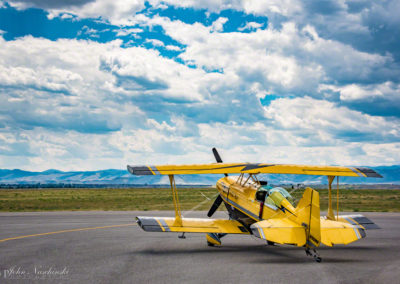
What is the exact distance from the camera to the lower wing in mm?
12109

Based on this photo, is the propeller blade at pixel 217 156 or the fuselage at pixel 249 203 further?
the propeller blade at pixel 217 156

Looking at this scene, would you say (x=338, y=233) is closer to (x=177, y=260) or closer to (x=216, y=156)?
(x=177, y=260)

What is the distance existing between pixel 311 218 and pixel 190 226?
398 cm

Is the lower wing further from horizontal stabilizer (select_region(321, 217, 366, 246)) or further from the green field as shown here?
the green field

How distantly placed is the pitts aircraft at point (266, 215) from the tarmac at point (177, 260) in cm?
62

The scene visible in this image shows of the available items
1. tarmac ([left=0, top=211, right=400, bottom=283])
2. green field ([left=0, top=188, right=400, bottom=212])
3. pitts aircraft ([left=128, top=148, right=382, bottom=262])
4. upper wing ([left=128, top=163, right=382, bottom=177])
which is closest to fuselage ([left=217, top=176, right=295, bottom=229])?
pitts aircraft ([left=128, top=148, right=382, bottom=262])

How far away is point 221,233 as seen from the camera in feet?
41.9

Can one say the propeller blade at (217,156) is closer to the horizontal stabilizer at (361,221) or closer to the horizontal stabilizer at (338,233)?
the horizontal stabilizer at (361,221)

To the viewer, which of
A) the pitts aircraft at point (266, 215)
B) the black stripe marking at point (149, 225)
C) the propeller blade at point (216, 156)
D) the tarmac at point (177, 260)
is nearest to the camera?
the tarmac at point (177, 260)

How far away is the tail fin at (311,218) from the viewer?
9633 millimetres

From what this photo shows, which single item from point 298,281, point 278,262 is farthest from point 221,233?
point 298,281

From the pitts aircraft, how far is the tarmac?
618 millimetres

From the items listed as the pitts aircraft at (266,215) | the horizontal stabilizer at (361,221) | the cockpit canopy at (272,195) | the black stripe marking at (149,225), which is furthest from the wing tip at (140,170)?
the horizontal stabilizer at (361,221)

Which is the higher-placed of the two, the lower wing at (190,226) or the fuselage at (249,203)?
the fuselage at (249,203)
